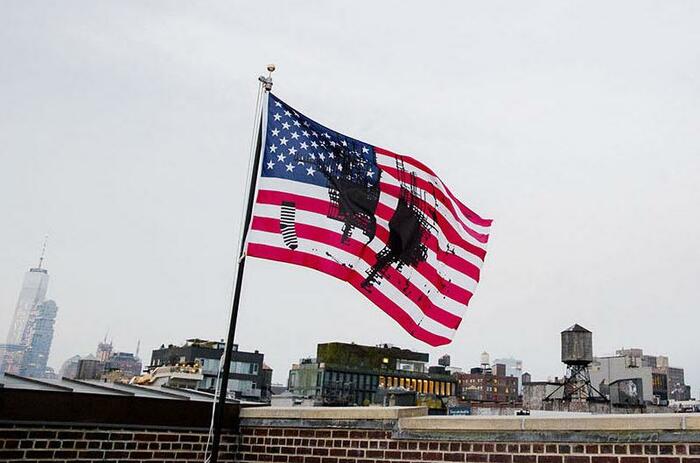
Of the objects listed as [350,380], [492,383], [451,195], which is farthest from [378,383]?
[451,195]

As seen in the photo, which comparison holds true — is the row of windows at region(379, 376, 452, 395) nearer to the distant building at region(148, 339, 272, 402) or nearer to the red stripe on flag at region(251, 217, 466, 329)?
the distant building at region(148, 339, 272, 402)

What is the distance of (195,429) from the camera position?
9227 mm

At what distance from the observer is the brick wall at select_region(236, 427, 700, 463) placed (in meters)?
6.38

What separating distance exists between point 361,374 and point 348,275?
106 meters

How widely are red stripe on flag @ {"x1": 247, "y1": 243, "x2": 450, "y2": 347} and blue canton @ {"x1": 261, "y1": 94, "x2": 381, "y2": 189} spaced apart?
0.98 meters

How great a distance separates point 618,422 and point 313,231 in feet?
13.2

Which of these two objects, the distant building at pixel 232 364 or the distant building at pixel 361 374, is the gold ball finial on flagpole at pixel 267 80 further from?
the distant building at pixel 361 374

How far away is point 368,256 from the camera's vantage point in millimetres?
8719

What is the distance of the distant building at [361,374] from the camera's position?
10838 cm

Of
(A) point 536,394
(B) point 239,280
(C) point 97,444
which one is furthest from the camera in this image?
(A) point 536,394

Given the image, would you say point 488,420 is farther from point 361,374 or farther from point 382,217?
point 361,374

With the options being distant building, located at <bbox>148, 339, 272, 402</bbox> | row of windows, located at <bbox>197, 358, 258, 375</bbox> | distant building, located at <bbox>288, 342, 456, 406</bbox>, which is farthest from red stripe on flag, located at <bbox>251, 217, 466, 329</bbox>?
distant building, located at <bbox>288, 342, 456, 406</bbox>

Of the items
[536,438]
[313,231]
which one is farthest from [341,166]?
[536,438]

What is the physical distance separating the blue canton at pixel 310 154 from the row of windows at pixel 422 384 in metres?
106
